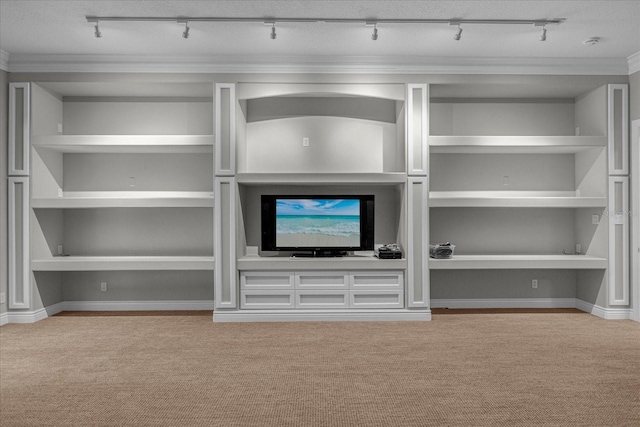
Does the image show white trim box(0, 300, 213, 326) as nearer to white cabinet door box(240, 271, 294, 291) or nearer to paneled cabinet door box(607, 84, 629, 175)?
white cabinet door box(240, 271, 294, 291)

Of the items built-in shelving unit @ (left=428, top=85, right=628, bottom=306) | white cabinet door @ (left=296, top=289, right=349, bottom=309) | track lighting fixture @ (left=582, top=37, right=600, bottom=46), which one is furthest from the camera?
built-in shelving unit @ (left=428, top=85, right=628, bottom=306)

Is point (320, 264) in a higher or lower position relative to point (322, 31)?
lower

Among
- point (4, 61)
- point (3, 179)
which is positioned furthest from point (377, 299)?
point (4, 61)

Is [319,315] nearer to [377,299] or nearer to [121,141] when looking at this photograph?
[377,299]

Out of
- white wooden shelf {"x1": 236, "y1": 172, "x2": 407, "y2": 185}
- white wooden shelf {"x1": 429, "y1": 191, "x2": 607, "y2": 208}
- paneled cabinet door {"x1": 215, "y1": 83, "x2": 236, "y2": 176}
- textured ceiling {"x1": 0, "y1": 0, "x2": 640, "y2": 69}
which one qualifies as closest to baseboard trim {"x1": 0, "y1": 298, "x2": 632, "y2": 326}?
white wooden shelf {"x1": 429, "y1": 191, "x2": 607, "y2": 208}

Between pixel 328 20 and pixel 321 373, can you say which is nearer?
pixel 321 373

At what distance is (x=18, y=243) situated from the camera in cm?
489

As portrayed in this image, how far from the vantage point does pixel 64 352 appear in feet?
12.7

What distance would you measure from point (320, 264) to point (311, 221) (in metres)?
0.51

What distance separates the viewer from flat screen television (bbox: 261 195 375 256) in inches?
203

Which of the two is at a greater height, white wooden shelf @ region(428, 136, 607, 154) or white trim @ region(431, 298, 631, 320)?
white wooden shelf @ region(428, 136, 607, 154)

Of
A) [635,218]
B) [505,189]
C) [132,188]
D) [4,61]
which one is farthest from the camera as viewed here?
[505,189]

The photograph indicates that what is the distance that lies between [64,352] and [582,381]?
396cm

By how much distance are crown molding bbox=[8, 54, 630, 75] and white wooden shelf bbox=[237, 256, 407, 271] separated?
2022 millimetres
